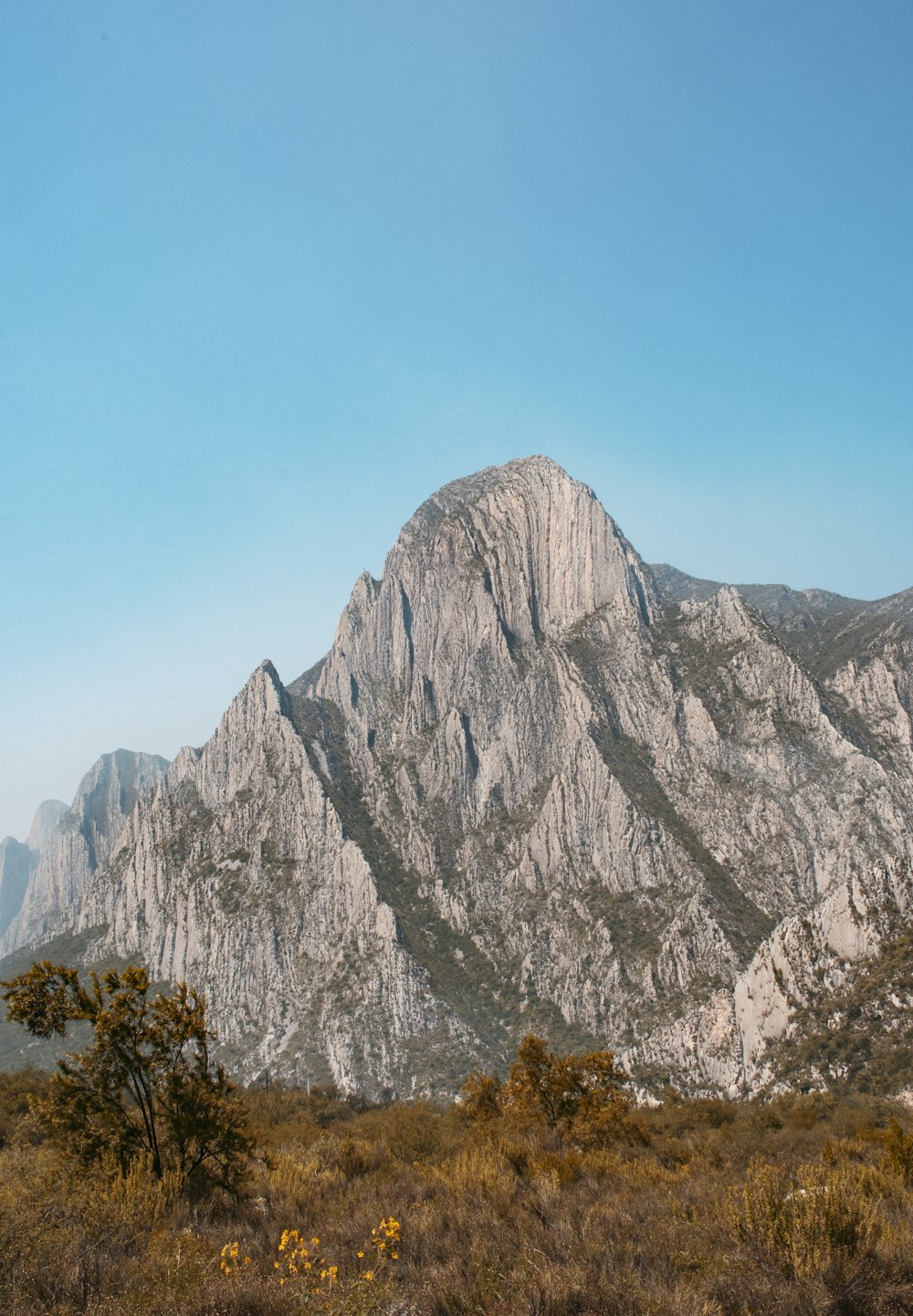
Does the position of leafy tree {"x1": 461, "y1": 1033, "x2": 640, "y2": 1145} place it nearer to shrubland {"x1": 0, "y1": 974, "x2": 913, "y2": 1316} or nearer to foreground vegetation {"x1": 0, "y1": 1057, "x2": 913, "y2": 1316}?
shrubland {"x1": 0, "y1": 974, "x2": 913, "y2": 1316}

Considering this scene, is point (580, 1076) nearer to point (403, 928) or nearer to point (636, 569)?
point (403, 928)

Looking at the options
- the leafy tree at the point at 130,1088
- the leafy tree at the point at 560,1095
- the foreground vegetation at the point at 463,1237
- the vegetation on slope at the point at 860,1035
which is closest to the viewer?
the foreground vegetation at the point at 463,1237

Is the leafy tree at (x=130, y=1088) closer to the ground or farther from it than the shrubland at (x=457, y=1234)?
farther from it

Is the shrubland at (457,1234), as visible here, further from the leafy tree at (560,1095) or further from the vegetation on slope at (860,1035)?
the vegetation on slope at (860,1035)

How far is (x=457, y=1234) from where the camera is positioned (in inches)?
515

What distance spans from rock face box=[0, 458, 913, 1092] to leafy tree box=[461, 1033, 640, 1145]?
4550cm

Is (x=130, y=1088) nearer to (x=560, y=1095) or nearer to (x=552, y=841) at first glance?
(x=560, y=1095)

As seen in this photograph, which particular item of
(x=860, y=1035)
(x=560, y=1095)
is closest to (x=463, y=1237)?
(x=560, y=1095)

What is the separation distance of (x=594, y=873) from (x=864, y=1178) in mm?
132456

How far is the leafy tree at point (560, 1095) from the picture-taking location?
29.8m

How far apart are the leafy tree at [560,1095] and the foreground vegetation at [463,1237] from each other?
1024cm

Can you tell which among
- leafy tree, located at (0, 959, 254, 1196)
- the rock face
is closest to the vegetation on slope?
the rock face

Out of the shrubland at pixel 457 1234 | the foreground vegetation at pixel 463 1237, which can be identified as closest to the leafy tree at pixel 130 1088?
the shrubland at pixel 457 1234

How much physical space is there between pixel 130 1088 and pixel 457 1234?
28.5ft
